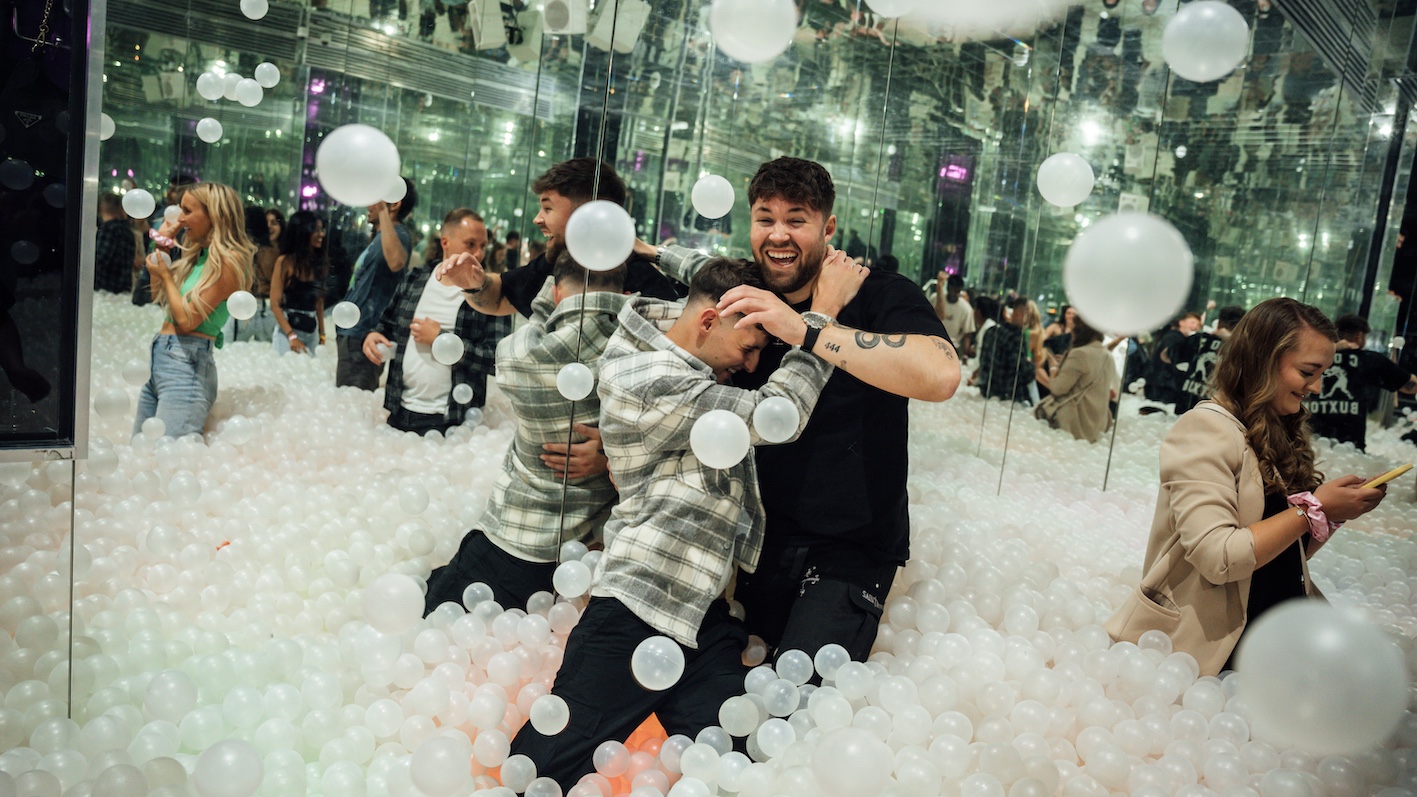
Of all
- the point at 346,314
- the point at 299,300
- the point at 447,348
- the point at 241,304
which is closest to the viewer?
the point at 447,348

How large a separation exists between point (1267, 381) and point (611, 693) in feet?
5.48

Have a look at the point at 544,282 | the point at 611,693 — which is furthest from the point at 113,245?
the point at 611,693

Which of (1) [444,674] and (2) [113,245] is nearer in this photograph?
(1) [444,674]

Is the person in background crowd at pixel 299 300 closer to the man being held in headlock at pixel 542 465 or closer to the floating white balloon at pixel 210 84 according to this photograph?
the floating white balloon at pixel 210 84

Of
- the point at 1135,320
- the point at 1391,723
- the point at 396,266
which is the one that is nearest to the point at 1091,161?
the point at 396,266

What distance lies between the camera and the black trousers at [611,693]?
193cm

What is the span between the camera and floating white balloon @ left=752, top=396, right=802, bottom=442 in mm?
1923

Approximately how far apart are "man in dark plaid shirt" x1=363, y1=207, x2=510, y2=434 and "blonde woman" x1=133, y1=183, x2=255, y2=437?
0.63 meters

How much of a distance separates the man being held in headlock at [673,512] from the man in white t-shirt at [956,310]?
341 cm

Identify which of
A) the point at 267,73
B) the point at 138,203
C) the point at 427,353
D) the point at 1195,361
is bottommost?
the point at 427,353

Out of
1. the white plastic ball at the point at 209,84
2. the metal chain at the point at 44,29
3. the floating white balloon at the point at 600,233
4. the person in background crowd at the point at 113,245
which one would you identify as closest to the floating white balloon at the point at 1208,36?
the floating white balloon at the point at 600,233

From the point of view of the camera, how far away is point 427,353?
3.83 meters

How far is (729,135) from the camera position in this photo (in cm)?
479

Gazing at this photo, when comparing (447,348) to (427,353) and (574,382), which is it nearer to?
(427,353)
